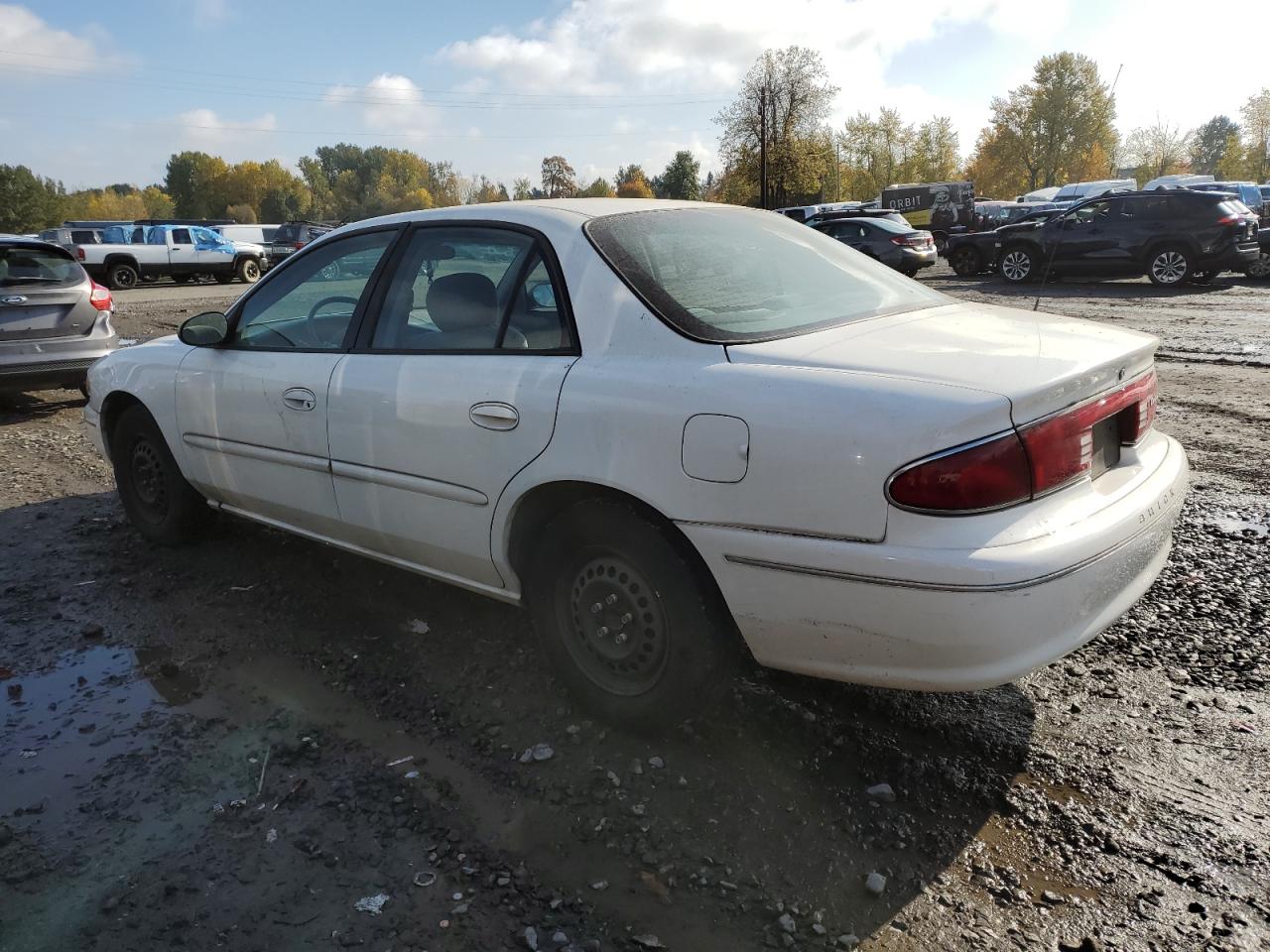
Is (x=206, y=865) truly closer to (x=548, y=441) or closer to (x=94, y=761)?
(x=94, y=761)

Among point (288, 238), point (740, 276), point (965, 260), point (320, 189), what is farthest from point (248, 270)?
point (320, 189)

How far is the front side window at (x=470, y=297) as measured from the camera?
295 centimetres

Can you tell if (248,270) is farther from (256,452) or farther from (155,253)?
(256,452)

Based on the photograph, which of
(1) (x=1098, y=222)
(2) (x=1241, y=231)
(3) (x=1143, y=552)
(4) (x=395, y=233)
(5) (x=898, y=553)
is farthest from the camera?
(1) (x=1098, y=222)

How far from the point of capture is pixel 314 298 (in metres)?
3.83

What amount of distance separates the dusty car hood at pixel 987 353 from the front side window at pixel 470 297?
2.50ft

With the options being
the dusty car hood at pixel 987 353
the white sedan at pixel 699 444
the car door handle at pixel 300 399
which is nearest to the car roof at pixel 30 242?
the white sedan at pixel 699 444

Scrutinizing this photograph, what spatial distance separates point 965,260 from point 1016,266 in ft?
6.47

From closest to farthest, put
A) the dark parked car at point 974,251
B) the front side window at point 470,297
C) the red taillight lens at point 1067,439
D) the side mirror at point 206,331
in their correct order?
the red taillight lens at point 1067,439 < the front side window at point 470,297 < the side mirror at point 206,331 < the dark parked car at point 974,251

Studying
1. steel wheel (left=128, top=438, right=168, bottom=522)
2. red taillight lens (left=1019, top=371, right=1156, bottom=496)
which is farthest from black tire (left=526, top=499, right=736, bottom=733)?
steel wheel (left=128, top=438, right=168, bottom=522)

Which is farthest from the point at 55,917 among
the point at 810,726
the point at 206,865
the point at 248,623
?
the point at 810,726

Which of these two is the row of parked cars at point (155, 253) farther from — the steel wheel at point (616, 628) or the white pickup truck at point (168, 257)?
the steel wheel at point (616, 628)

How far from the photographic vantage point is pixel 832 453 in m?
2.19

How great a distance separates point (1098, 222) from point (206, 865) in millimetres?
17972
